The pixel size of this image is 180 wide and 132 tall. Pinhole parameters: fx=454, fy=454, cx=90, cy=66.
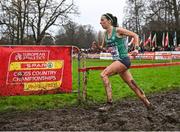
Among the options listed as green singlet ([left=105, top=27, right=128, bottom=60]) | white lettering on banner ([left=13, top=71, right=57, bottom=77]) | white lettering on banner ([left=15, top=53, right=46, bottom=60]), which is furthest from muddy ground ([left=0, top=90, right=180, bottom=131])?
white lettering on banner ([left=15, top=53, right=46, bottom=60])

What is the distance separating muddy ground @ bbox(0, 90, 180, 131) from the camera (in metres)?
7.74

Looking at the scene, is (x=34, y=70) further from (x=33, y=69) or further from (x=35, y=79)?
(x=35, y=79)

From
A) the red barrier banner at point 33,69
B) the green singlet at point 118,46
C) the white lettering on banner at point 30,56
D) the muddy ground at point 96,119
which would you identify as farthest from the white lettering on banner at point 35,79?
the green singlet at point 118,46

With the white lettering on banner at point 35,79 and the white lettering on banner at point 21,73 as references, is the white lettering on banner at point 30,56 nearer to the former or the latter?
the white lettering on banner at point 21,73

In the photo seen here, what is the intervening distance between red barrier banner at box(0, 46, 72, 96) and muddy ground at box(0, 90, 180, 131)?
1245 millimetres

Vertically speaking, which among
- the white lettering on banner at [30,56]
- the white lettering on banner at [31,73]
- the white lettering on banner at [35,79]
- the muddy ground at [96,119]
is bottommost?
the muddy ground at [96,119]

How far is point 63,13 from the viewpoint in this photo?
61.2m

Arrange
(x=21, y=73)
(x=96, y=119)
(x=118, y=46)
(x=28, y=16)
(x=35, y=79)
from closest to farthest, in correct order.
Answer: (x=96, y=119)
(x=118, y=46)
(x=21, y=73)
(x=35, y=79)
(x=28, y=16)

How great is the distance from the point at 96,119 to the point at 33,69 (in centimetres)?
313

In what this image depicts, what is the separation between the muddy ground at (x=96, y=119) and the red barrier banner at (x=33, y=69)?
4.09 ft

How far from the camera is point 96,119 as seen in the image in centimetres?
855

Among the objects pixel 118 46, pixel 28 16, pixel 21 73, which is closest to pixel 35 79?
pixel 21 73

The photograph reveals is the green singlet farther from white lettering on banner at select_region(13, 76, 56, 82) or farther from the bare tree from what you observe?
the bare tree

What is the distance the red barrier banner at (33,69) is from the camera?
1099 centimetres
